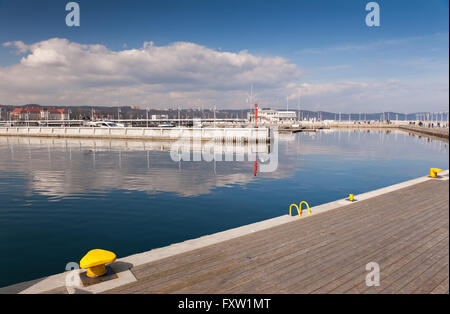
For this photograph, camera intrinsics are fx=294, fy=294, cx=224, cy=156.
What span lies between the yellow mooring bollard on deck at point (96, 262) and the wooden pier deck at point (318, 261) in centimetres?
81

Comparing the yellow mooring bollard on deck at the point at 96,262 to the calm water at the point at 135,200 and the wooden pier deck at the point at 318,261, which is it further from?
the calm water at the point at 135,200

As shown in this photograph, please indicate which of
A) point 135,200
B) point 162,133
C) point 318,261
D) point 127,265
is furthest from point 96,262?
point 162,133

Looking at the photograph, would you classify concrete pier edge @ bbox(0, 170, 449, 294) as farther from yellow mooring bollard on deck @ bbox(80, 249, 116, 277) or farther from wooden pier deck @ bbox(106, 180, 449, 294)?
yellow mooring bollard on deck @ bbox(80, 249, 116, 277)

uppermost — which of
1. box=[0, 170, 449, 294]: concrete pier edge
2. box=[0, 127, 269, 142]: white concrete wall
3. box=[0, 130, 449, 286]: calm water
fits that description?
box=[0, 127, 269, 142]: white concrete wall

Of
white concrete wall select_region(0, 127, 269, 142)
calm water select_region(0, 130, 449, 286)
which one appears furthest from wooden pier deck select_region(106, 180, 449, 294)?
white concrete wall select_region(0, 127, 269, 142)

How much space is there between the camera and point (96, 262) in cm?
732

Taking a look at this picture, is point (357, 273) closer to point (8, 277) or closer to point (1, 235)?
point (8, 277)

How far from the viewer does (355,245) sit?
9438 mm

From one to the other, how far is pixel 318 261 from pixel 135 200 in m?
15.1

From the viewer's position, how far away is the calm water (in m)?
13.0

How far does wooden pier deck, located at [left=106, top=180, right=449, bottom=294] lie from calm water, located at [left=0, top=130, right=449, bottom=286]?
5145 millimetres

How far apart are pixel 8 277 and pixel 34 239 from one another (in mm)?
3780

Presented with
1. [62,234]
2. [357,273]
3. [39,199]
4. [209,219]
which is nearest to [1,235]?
[62,234]

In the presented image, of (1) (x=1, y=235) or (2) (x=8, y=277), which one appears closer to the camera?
(2) (x=8, y=277)
